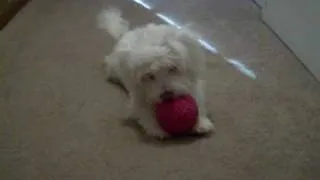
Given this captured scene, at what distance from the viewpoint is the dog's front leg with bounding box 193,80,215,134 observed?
1.78 m

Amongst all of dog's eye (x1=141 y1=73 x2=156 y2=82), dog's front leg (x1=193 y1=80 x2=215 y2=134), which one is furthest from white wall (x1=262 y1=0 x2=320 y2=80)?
dog's eye (x1=141 y1=73 x2=156 y2=82)

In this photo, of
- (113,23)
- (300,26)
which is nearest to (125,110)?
(113,23)

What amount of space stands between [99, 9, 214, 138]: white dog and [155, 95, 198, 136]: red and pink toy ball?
23 mm

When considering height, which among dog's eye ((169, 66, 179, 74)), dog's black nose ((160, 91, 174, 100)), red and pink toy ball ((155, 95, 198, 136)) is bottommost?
red and pink toy ball ((155, 95, 198, 136))

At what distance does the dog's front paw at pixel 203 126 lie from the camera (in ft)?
5.82

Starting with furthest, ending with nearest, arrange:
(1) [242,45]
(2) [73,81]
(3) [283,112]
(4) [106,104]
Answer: (1) [242,45] < (2) [73,81] < (4) [106,104] < (3) [283,112]

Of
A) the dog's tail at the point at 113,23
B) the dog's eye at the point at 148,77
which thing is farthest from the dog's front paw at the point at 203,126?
the dog's tail at the point at 113,23

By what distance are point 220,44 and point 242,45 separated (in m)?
0.10

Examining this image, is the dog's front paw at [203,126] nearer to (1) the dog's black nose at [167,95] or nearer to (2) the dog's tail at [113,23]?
(1) the dog's black nose at [167,95]

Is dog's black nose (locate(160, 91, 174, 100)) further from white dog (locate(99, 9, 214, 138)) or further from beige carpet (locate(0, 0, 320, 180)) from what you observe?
beige carpet (locate(0, 0, 320, 180))

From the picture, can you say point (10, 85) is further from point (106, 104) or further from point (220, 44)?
point (220, 44)

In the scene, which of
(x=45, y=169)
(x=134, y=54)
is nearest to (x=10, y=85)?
(x=45, y=169)

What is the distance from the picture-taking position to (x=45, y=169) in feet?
5.65

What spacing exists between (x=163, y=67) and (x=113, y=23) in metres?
0.89
